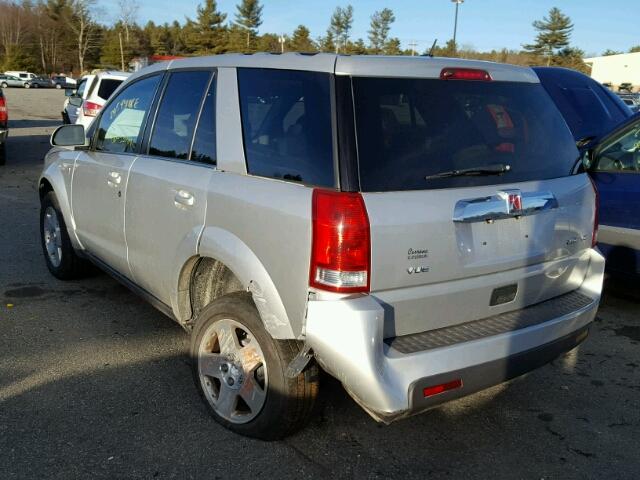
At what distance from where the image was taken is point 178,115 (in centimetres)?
359

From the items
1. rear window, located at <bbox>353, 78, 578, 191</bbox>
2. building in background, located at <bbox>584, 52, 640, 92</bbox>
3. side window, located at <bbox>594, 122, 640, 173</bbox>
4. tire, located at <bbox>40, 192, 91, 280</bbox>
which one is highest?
building in background, located at <bbox>584, 52, 640, 92</bbox>

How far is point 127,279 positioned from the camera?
4121 mm

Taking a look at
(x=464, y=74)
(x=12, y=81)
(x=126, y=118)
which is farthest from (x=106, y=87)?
(x=12, y=81)

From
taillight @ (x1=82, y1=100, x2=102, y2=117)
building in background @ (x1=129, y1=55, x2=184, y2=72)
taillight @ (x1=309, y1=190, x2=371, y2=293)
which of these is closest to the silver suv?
taillight @ (x1=309, y1=190, x2=371, y2=293)

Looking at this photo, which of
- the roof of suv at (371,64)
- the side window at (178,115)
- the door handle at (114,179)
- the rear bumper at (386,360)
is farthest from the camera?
the door handle at (114,179)

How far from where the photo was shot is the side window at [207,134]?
3.20 meters

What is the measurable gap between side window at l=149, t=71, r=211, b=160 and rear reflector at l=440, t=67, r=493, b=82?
4.43ft

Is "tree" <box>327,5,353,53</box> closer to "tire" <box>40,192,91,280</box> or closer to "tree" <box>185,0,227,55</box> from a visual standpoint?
"tree" <box>185,0,227,55</box>

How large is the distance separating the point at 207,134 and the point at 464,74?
1.38m

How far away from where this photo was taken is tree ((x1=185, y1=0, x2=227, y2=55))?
69875mm

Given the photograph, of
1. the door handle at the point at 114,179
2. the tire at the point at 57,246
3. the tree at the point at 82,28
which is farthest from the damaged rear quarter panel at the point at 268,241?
the tree at the point at 82,28

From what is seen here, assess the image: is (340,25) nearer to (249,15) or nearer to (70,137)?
(249,15)

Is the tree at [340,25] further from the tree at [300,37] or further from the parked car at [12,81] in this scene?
the parked car at [12,81]

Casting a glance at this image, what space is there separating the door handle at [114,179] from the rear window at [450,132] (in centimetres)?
207
